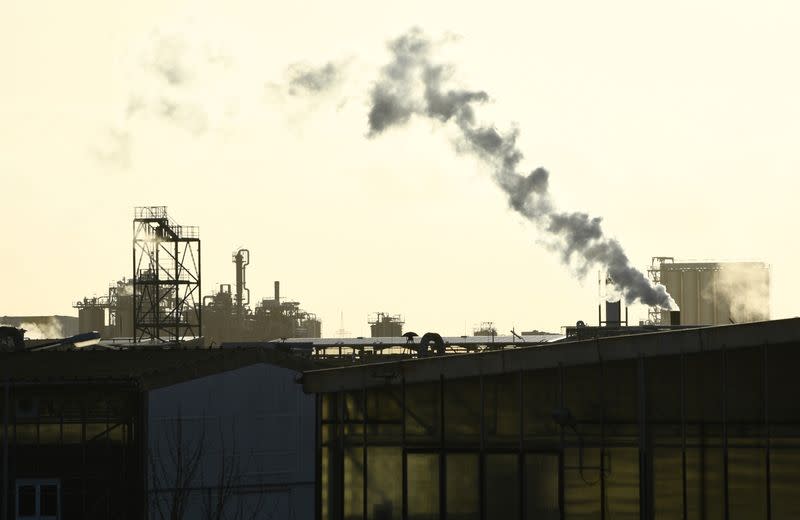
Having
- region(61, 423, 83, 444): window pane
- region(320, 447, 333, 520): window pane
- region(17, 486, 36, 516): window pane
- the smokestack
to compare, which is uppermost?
the smokestack

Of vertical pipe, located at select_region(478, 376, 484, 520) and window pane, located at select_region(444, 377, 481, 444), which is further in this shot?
window pane, located at select_region(444, 377, 481, 444)

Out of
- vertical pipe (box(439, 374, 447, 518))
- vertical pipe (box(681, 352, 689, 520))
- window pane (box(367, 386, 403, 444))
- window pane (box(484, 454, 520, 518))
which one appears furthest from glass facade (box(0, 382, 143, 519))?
vertical pipe (box(681, 352, 689, 520))

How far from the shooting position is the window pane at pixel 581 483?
113 ft

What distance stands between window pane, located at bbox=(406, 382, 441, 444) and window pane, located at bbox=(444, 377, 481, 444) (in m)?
0.28

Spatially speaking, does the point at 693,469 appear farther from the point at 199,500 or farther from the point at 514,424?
the point at 199,500

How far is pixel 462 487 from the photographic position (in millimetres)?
35938

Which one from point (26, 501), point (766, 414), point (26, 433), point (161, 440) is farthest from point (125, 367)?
point (766, 414)

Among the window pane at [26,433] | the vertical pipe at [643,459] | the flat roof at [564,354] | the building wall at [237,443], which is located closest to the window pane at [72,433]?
the window pane at [26,433]

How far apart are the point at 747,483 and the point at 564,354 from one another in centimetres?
519

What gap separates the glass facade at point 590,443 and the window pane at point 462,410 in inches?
1.3

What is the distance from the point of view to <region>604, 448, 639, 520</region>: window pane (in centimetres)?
3425

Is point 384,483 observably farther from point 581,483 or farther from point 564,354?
point 564,354

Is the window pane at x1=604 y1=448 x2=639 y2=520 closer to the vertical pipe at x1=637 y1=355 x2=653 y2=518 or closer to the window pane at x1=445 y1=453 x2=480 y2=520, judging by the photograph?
the vertical pipe at x1=637 y1=355 x2=653 y2=518

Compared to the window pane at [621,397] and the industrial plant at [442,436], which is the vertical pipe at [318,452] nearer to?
the industrial plant at [442,436]
